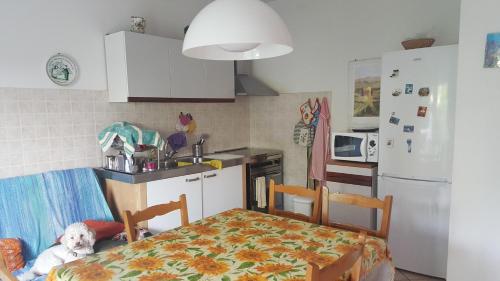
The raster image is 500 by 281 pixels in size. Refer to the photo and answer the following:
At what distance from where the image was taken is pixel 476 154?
7.09 ft

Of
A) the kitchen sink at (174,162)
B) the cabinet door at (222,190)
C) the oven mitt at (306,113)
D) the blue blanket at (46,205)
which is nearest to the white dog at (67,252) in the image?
the blue blanket at (46,205)

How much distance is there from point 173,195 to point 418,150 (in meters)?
1.94

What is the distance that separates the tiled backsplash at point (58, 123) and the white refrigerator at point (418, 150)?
2030 millimetres

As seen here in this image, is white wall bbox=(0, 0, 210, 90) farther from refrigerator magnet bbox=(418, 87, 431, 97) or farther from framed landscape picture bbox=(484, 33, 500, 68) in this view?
framed landscape picture bbox=(484, 33, 500, 68)

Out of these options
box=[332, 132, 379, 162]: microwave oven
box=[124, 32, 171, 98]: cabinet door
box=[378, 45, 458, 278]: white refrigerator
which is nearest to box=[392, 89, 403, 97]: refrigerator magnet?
box=[378, 45, 458, 278]: white refrigerator

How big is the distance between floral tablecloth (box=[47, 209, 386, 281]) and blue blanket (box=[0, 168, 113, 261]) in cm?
113

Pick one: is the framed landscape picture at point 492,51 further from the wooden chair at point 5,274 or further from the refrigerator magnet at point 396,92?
the wooden chair at point 5,274

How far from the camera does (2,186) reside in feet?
7.47

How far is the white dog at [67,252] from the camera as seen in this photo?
2.01m

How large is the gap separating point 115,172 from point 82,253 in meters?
0.75

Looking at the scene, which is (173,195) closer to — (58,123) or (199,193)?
(199,193)

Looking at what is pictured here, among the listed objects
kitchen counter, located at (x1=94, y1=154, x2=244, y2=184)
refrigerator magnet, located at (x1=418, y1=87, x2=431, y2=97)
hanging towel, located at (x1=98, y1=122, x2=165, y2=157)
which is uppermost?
refrigerator magnet, located at (x1=418, y1=87, x2=431, y2=97)

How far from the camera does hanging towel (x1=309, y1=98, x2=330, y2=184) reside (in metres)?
3.47

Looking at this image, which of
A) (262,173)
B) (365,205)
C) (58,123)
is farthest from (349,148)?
(58,123)
